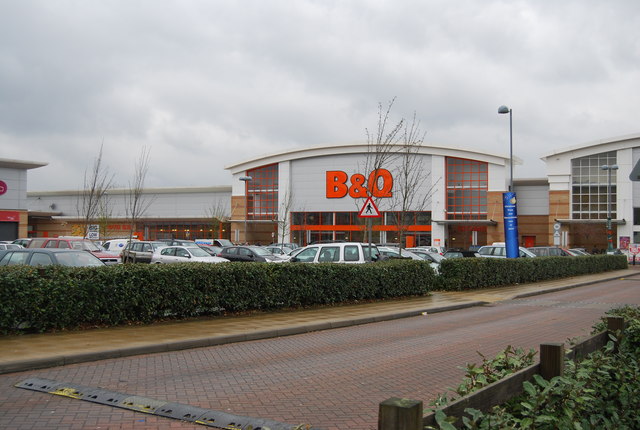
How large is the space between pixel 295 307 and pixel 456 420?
12.3 metres

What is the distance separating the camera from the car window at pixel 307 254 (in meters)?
19.2

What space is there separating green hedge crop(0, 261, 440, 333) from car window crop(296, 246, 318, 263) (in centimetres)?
233

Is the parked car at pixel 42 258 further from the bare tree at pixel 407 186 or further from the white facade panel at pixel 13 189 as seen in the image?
the white facade panel at pixel 13 189

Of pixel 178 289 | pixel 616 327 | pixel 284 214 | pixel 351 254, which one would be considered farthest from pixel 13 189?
pixel 616 327

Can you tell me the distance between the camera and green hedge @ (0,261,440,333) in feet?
→ 34.4

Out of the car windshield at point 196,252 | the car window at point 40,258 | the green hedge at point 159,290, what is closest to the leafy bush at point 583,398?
the green hedge at point 159,290

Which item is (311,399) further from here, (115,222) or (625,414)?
(115,222)

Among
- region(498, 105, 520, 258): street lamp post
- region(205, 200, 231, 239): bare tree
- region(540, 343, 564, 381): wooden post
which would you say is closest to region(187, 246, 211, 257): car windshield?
region(498, 105, 520, 258): street lamp post

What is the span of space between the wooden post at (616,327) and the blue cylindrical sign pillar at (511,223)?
22073 mm

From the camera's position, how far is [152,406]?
6422mm

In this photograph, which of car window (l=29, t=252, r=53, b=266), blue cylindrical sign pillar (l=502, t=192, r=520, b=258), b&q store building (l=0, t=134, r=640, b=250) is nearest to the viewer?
car window (l=29, t=252, r=53, b=266)

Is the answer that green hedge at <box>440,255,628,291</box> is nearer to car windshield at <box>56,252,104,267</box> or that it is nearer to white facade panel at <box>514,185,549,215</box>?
car windshield at <box>56,252,104,267</box>

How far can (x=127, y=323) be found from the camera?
471 inches

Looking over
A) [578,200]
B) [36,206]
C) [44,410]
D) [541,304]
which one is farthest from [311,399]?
[36,206]
